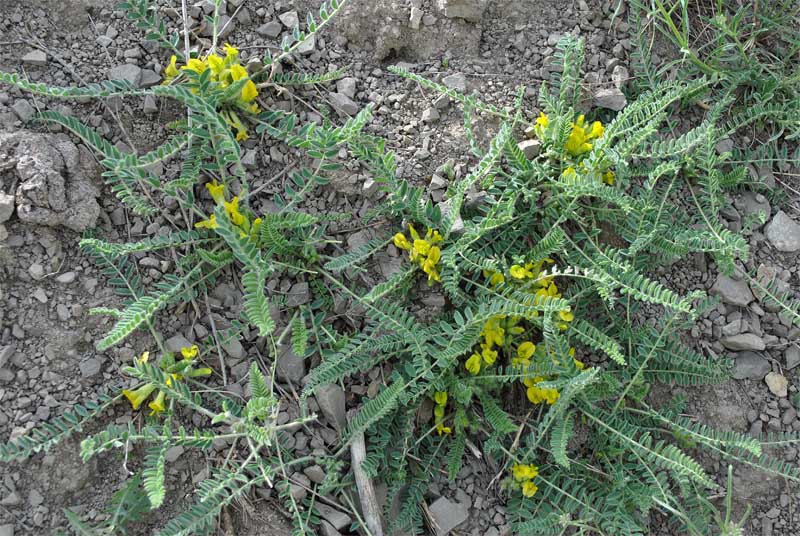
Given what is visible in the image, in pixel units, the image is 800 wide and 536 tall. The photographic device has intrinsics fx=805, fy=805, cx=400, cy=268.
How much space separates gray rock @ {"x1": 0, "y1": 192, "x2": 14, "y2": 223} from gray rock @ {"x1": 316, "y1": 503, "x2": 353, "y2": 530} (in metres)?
1.28

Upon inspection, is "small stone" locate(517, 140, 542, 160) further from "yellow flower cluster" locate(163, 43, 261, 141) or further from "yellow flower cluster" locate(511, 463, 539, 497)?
"yellow flower cluster" locate(511, 463, 539, 497)

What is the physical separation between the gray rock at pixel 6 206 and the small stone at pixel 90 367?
0.49 metres

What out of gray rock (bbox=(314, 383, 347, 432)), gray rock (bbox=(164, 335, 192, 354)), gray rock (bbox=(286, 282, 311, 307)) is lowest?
gray rock (bbox=(314, 383, 347, 432))

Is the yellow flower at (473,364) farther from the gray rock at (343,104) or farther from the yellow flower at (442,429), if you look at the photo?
the gray rock at (343,104)

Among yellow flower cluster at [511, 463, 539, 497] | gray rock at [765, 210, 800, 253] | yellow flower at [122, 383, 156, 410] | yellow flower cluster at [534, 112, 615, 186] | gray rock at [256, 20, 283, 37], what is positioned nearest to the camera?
yellow flower at [122, 383, 156, 410]

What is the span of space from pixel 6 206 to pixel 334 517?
1.35 meters

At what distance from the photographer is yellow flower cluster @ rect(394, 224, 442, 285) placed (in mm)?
2580

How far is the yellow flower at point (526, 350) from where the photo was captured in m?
2.61

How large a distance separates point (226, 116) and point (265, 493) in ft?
4.02

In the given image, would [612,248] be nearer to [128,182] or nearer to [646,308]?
[646,308]

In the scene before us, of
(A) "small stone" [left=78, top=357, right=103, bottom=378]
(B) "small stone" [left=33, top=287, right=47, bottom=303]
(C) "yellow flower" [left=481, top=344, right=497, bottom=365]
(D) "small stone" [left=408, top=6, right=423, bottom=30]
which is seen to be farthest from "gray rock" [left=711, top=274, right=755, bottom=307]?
(B) "small stone" [left=33, top=287, right=47, bottom=303]

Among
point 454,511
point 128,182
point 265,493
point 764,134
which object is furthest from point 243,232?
point 764,134

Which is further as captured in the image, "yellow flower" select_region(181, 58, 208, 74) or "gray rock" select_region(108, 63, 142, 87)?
"gray rock" select_region(108, 63, 142, 87)

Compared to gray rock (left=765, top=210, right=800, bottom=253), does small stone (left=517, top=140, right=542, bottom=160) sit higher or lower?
higher
